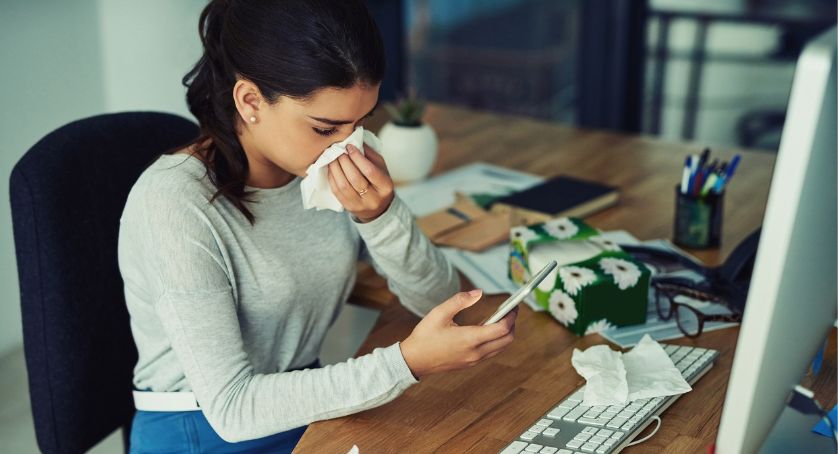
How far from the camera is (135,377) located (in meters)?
1.35

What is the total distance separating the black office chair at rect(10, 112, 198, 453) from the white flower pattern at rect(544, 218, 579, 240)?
2.02ft

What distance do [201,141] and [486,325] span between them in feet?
1.61

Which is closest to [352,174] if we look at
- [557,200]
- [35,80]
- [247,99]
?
[247,99]

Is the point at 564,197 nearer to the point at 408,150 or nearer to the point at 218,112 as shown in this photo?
the point at 408,150

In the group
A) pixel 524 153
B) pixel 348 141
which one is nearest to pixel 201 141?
pixel 348 141

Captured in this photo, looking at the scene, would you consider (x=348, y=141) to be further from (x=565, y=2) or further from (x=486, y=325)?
(x=565, y=2)

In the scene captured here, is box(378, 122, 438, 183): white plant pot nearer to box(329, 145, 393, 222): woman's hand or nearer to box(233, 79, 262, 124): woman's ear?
box(329, 145, 393, 222): woman's hand

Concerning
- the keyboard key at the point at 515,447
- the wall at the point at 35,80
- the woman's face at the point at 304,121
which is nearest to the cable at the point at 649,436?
the keyboard key at the point at 515,447

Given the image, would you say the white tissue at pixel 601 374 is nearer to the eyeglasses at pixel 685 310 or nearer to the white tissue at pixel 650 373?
the white tissue at pixel 650 373

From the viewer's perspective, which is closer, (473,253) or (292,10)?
(292,10)

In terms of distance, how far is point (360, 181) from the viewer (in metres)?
1.24

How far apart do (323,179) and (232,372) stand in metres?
0.28

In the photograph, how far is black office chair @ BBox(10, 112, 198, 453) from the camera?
126cm

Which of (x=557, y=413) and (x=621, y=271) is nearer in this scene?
(x=557, y=413)
